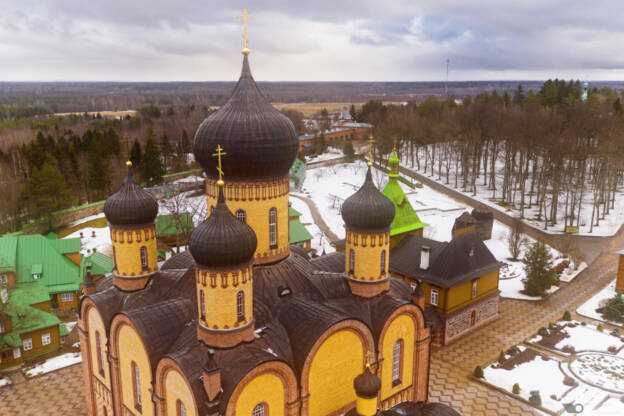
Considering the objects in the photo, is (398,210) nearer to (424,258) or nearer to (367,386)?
(424,258)

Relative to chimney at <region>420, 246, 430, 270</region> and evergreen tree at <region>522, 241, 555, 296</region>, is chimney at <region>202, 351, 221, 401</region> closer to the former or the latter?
chimney at <region>420, 246, 430, 270</region>

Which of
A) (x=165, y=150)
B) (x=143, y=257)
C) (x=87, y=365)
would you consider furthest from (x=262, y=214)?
(x=165, y=150)

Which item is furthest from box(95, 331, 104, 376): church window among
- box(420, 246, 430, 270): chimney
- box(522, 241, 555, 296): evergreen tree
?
box(522, 241, 555, 296): evergreen tree

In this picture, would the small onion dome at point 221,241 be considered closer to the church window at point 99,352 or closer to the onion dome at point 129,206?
the onion dome at point 129,206

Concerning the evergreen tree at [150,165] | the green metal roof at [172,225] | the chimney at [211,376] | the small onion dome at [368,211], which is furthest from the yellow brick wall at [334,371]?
the evergreen tree at [150,165]

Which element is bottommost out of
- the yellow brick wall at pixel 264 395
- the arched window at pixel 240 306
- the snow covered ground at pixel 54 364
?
the snow covered ground at pixel 54 364

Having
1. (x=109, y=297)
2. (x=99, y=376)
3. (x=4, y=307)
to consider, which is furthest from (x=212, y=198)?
(x=4, y=307)
